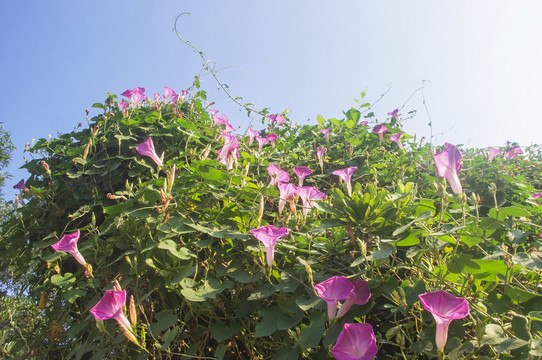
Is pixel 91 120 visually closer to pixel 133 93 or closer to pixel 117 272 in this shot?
pixel 133 93

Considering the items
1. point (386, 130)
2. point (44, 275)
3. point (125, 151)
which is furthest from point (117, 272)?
point (386, 130)

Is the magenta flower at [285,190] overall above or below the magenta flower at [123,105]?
below

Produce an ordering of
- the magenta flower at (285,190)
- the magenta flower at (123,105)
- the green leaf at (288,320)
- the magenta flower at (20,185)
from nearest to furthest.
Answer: the green leaf at (288,320) < the magenta flower at (285,190) < the magenta flower at (20,185) < the magenta flower at (123,105)

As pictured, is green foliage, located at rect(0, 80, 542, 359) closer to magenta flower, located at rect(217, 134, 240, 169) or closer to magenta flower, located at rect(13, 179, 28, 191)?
magenta flower, located at rect(13, 179, 28, 191)

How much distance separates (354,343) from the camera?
37.3 inches

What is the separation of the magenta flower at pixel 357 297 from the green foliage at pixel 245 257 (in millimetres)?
A: 52

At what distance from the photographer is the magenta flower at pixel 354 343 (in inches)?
36.7

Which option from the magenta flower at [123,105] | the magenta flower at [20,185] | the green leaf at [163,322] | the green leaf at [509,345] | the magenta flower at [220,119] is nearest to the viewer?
the green leaf at [509,345]

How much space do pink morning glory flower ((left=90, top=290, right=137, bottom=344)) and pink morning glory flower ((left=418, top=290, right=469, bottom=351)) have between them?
2.98 feet

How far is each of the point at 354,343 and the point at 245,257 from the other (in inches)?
24.3

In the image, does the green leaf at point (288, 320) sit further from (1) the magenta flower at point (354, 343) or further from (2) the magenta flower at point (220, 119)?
(2) the magenta flower at point (220, 119)

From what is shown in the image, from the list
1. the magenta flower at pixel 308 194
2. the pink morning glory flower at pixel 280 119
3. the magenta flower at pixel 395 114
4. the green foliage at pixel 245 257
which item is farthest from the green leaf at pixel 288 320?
the pink morning glory flower at pixel 280 119

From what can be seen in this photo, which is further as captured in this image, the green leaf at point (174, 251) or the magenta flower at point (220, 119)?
the magenta flower at point (220, 119)

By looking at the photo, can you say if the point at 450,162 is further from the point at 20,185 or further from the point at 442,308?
the point at 20,185
